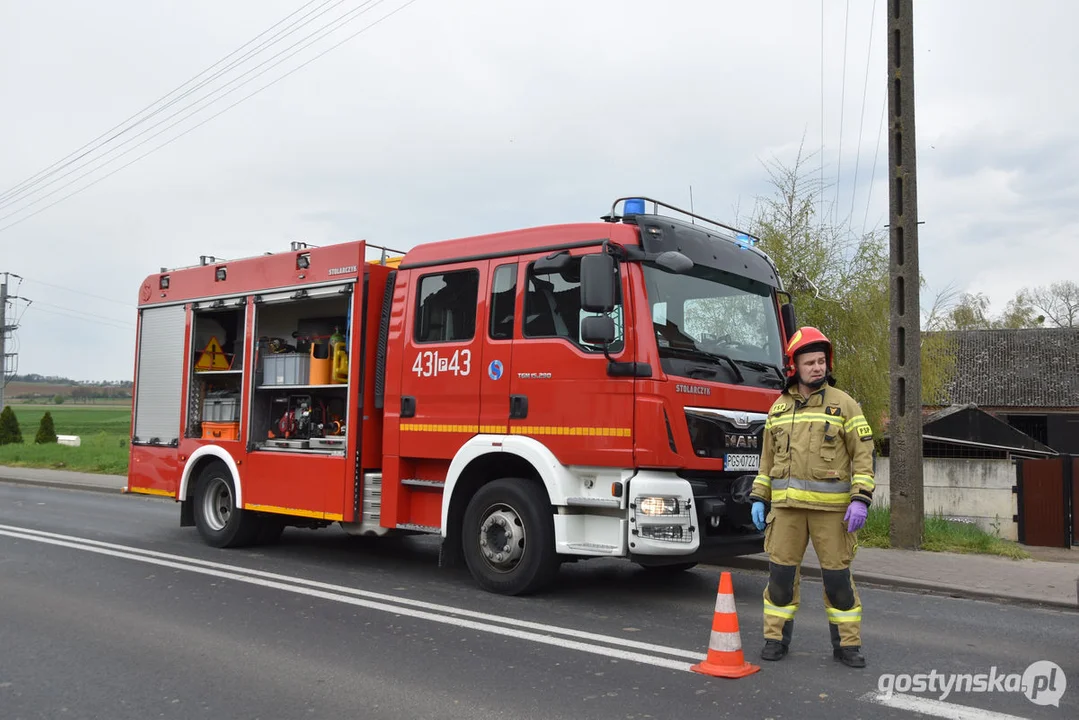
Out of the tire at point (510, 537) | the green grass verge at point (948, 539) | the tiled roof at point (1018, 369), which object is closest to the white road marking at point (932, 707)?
the tire at point (510, 537)

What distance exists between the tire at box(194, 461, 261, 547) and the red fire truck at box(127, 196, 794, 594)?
5 cm

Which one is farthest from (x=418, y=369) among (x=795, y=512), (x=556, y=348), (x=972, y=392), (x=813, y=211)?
(x=972, y=392)

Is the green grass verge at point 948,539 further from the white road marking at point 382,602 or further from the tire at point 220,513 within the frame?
the tire at point 220,513

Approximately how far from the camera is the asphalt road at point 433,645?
461 cm

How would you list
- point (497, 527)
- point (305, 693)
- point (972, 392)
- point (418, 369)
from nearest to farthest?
point (305, 693), point (497, 527), point (418, 369), point (972, 392)

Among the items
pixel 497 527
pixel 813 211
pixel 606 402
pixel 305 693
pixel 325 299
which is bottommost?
pixel 305 693

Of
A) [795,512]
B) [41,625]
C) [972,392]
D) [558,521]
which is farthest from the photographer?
[972,392]

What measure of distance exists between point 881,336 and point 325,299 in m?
12.6

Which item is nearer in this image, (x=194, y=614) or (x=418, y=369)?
(x=194, y=614)

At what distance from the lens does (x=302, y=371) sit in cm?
928

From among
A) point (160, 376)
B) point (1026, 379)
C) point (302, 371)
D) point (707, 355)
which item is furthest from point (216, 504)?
point (1026, 379)

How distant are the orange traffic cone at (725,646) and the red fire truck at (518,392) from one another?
1324 millimetres

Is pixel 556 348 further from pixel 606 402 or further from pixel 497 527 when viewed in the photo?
pixel 497 527

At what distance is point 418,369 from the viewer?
26.1 ft
